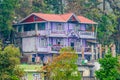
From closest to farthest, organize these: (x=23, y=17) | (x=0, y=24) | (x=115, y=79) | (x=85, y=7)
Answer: (x=115, y=79)
(x=0, y=24)
(x=23, y=17)
(x=85, y=7)

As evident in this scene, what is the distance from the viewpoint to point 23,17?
259 ft

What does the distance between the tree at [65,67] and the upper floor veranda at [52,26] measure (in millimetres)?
20461

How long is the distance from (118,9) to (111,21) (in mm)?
5049

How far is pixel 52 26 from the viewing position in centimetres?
7506

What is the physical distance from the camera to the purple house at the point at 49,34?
74.2m

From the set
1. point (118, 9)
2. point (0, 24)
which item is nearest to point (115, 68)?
point (0, 24)

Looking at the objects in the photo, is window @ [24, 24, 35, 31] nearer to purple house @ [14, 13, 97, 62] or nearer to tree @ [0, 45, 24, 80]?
purple house @ [14, 13, 97, 62]

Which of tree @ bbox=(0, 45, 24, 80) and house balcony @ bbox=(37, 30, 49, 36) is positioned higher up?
house balcony @ bbox=(37, 30, 49, 36)

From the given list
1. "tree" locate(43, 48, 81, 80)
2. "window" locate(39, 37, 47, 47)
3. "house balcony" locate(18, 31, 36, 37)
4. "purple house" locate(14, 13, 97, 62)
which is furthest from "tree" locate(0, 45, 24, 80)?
"house balcony" locate(18, 31, 36, 37)

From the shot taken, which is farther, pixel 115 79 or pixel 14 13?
pixel 14 13

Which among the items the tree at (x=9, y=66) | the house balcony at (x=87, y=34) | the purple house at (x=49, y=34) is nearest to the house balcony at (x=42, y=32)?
the purple house at (x=49, y=34)

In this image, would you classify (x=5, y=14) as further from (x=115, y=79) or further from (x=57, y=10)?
(x=115, y=79)

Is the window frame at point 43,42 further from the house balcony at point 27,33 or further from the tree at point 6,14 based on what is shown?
the tree at point 6,14

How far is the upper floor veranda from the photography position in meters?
74.6
